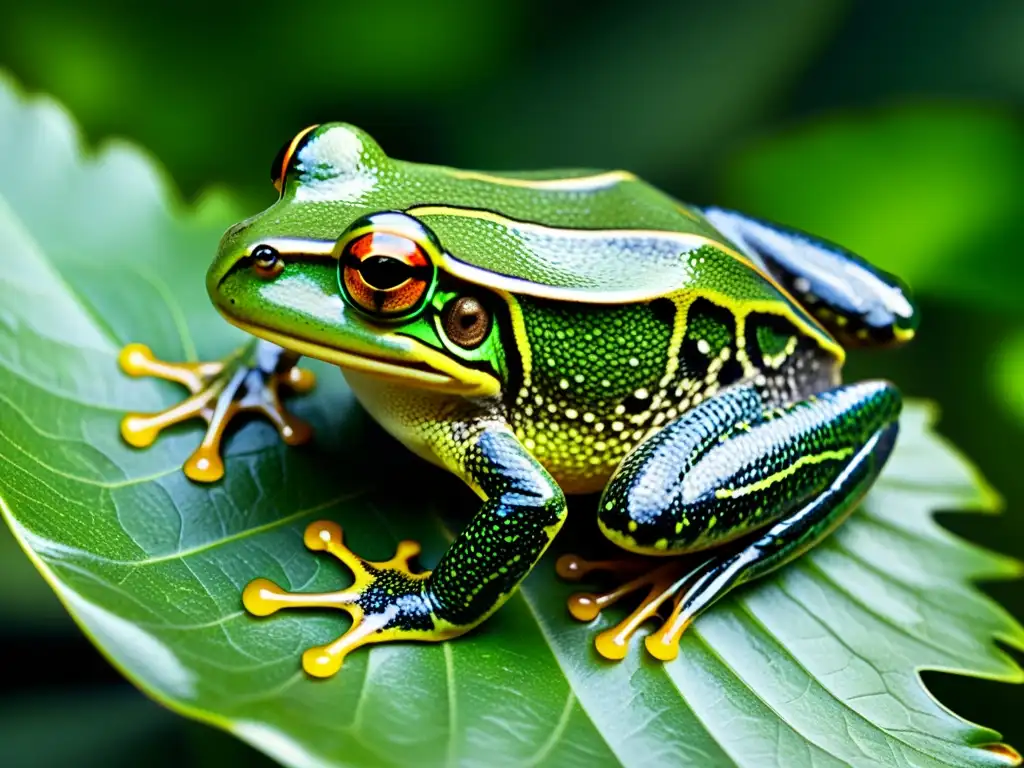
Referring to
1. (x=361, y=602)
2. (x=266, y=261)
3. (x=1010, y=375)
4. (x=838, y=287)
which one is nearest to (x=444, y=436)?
(x=361, y=602)

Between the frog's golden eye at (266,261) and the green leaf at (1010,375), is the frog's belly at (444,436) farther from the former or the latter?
the green leaf at (1010,375)

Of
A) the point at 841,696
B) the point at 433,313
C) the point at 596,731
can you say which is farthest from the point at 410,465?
the point at 841,696

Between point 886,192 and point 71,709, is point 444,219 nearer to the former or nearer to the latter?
point 71,709

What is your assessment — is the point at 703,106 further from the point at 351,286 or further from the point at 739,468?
the point at 351,286

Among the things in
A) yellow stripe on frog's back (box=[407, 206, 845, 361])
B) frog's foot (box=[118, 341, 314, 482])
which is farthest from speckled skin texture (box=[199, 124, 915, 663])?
frog's foot (box=[118, 341, 314, 482])

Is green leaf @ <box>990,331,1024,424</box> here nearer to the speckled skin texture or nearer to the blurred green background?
the blurred green background

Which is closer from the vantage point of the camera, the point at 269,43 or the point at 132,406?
the point at 132,406
